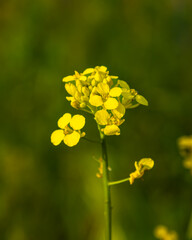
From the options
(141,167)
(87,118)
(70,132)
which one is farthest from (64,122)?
(87,118)

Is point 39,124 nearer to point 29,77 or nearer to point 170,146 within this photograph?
point 29,77

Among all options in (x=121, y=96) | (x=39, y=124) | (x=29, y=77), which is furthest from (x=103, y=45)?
(x=121, y=96)

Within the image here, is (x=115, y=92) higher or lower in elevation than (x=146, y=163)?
higher

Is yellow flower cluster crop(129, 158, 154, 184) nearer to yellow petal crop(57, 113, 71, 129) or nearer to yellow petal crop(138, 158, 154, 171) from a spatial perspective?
yellow petal crop(138, 158, 154, 171)

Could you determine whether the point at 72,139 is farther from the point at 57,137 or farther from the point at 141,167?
the point at 141,167

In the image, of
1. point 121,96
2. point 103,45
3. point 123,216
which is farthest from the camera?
point 103,45

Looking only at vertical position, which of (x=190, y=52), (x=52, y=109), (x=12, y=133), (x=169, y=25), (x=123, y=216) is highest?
(x=169, y=25)

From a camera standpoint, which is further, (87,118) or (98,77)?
(87,118)
